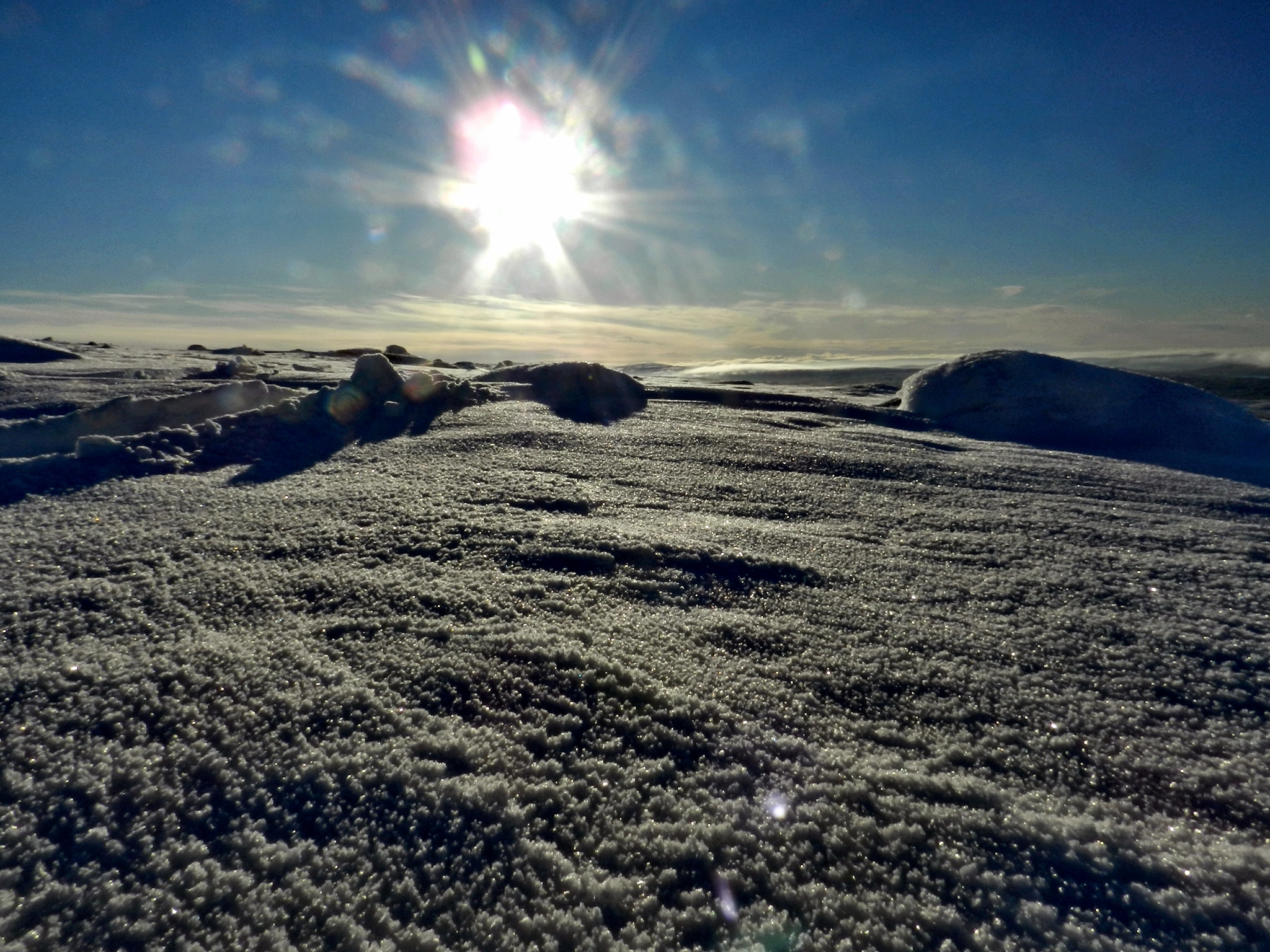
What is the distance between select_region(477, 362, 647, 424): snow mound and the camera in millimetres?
3471

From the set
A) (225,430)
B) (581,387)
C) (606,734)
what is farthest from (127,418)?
(606,734)

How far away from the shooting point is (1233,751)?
0.86 meters

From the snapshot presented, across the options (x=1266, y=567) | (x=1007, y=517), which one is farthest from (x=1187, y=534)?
(x=1007, y=517)

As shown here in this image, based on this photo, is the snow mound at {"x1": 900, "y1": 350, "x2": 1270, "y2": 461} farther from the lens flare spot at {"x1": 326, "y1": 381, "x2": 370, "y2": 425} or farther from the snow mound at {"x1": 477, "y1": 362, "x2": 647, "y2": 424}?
the lens flare spot at {"x1": 326, "y1": 381, "x2": 370, "y2": 425}

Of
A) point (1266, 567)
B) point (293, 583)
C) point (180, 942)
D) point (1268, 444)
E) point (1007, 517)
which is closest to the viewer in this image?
point (180, 942)

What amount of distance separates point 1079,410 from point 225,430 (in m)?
4.36

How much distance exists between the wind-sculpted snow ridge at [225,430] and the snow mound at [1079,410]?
2.97 metres

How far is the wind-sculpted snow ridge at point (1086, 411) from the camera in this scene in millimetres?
3334

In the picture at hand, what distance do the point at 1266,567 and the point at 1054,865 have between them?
1372mm

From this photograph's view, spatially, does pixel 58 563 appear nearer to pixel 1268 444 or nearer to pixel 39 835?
pixel 39 835

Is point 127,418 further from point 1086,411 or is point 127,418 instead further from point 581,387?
point 1086,411

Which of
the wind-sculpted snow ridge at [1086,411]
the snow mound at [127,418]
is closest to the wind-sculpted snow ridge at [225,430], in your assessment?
the snow mound at [127,418]

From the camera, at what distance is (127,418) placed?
2555 millimetres

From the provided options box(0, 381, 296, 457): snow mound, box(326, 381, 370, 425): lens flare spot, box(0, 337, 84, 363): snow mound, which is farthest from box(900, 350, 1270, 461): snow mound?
box(0, 337, 84, 363): snow mound
